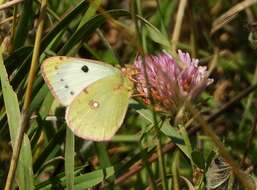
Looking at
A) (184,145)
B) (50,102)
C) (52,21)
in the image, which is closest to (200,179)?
(184,145)

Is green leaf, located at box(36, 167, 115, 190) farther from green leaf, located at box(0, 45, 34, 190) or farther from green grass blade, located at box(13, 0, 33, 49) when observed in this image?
green grass blade, located at box(13, 0, 33, 49)

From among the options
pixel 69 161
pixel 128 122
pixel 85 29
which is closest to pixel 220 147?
pixel 69 161

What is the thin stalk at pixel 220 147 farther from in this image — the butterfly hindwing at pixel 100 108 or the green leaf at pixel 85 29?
the green leaf at pixel 85 29

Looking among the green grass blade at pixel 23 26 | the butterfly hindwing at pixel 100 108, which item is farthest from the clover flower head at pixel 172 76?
the green grass blade at pixel 23 26

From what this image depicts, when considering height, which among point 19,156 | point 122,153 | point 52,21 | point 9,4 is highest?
point 9,4

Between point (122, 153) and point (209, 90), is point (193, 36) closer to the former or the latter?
point (122, 153)
